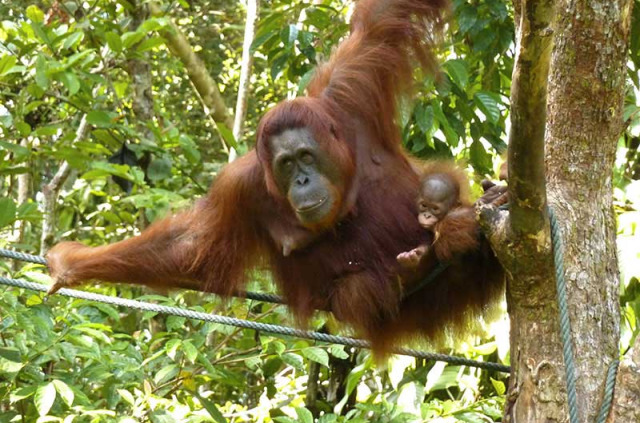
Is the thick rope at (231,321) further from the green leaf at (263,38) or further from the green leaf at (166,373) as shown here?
the green leaf at (263,38)

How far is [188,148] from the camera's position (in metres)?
5.52

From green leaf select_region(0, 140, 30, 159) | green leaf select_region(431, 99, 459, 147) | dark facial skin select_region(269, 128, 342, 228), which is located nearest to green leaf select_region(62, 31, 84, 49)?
green leaf select_region(0, 140, 30, 159)

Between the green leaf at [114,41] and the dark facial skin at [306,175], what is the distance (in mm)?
1740

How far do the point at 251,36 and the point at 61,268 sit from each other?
258 centimetres

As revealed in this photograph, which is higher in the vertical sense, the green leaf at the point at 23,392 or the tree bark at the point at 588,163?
the tree bark at the point at 588,163

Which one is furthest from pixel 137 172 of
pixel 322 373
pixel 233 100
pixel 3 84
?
pixel 233 100

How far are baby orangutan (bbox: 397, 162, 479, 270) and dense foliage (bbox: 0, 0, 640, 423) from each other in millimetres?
595

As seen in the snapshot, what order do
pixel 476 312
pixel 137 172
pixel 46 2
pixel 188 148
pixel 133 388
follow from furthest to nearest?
pixel 46 2, pixel 188 148, pixel 137 172, pixel 133 388, pixel 476 312

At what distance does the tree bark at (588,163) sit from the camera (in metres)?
2.80

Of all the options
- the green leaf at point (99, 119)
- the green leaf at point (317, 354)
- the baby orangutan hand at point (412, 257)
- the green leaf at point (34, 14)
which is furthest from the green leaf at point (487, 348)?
the green leaf at point (34, 14)

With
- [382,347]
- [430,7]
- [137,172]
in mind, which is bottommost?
[382,347]

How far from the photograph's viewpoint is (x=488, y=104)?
4.15 meters

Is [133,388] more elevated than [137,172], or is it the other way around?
[137,172]

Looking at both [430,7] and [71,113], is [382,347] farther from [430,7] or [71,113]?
[71,113]
